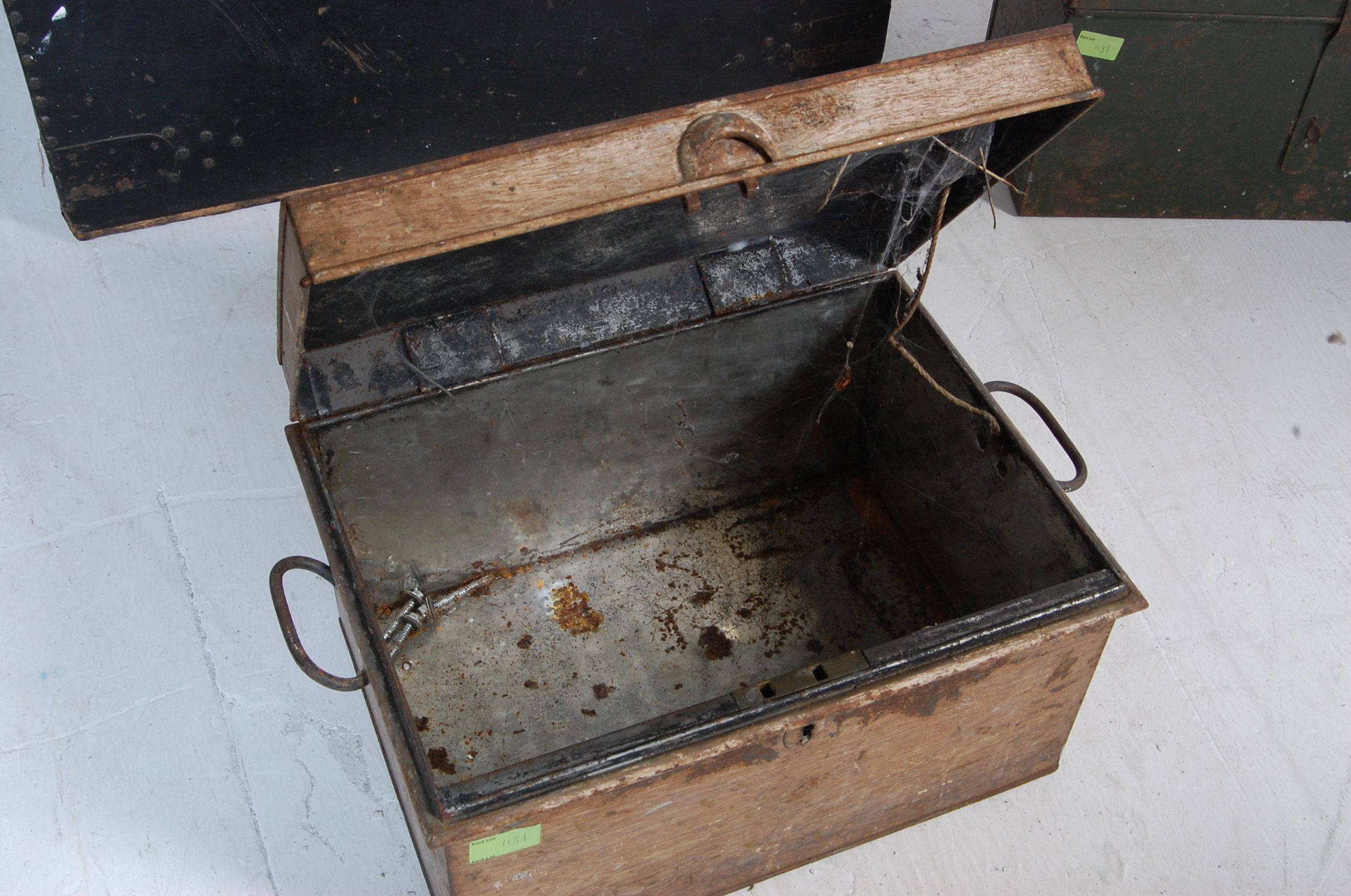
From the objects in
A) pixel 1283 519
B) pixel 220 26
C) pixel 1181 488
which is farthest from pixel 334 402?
pixel 1283 519

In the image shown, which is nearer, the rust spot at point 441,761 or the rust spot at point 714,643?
the rust spot at point 441,761

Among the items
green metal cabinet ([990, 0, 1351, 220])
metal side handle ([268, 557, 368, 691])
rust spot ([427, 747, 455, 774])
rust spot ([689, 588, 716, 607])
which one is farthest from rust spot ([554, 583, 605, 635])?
green metal cabinet ([990, 0, 1351, 220])

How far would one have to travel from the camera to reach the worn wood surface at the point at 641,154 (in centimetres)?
151

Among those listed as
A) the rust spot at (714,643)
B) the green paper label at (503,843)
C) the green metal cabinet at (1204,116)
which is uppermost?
the green metal cabinet at (1204,116)

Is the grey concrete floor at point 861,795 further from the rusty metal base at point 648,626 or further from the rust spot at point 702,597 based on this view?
the rust spot at point 702,597

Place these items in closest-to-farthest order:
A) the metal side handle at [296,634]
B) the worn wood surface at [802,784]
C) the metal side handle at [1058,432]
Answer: the worn wood surface at [802,784]
the metal side handle at [296,634]
the metal side handle at [1058,432]

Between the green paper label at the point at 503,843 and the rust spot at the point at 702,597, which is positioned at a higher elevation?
the rust spot at the point at 702,597

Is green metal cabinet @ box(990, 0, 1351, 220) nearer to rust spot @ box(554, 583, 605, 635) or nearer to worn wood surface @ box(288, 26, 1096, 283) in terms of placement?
worn wood surface @ box(288, 26, 1096, 283)

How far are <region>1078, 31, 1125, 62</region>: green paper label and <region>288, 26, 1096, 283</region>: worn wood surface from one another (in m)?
1.10

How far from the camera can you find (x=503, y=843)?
159cm

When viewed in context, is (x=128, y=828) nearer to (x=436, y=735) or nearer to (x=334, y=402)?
(x=436, y=735)

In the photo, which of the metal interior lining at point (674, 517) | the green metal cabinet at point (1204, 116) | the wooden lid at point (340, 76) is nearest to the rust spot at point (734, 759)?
the metal interior lining at point (674, 517)

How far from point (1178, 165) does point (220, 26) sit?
229 centimetres

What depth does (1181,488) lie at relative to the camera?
2.58m
